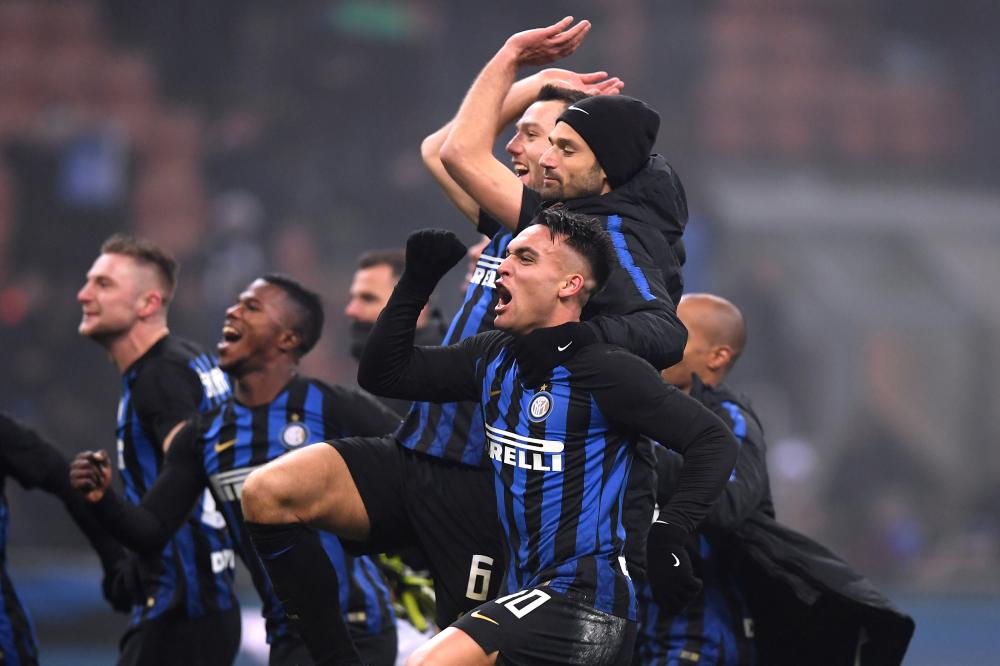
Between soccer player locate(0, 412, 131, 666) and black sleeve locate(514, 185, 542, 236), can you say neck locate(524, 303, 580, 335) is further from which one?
soccer player locate(0, 412, 131, 666)

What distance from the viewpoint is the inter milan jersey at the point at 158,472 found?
5148mm

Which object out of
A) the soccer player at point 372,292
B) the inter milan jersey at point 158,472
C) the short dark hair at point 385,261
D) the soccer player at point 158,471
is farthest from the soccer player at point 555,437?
the short dark hair at point 385,261

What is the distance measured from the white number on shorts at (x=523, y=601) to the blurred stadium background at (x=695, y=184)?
402 inches

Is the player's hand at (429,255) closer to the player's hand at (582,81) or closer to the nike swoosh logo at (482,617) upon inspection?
the nike swoosh logo at (482,617)

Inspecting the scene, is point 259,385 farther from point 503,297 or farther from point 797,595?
point 797,595

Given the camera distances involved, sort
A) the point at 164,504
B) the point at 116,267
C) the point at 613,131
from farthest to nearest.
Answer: the point at 116,267 → the point at 164,504 → the point at 613,131

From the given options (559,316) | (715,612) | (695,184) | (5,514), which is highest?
(695,184)

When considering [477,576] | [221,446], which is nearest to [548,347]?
[477,576]

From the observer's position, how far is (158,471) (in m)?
5.27

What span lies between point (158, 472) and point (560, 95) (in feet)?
6.93

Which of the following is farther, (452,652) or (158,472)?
(158,472)

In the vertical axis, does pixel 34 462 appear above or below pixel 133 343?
below

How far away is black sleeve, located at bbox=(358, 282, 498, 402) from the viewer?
3.69 metres

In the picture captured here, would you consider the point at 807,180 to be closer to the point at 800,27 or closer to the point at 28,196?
the point at 800,27
